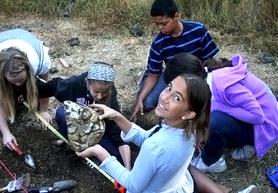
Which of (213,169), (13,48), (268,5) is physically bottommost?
(213,169)

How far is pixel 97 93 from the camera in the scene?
2.29 metres

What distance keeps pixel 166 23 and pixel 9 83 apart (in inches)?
36.3

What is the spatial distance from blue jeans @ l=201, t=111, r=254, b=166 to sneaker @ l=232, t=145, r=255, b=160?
0.42 feet

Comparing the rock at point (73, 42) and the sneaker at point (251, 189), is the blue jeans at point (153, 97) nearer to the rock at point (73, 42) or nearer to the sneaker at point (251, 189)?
the sneaker at point (251, 189)

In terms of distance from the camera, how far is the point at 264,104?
2379 millimetres

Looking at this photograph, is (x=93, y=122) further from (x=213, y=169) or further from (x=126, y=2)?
(x=126, y=2)

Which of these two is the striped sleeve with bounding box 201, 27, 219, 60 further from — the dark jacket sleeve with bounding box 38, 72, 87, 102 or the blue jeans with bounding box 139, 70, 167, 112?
the dark jacket sleeve with bounding box 38, 72, 87, 102

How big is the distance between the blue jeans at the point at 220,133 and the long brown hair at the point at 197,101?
73 cm

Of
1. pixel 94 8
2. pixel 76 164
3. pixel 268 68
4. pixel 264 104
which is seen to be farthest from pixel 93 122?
pixel 94 8

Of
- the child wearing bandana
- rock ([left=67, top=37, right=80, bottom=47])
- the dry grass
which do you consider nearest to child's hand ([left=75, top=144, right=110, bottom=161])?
the child wearing bandana

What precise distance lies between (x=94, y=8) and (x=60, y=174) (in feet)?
6.70

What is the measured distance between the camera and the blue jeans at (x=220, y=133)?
7.95ft

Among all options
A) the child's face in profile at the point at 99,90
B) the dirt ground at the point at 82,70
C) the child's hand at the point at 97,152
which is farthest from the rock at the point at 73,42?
the child's hand at the point at 97,152

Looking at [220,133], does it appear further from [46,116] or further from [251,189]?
[46,116]
